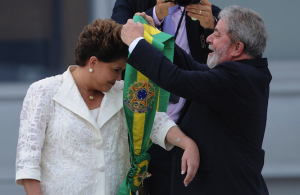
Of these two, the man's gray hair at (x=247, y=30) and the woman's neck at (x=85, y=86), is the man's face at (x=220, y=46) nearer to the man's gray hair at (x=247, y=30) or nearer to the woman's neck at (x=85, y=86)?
the man's gray hair at (x=247, y=30)

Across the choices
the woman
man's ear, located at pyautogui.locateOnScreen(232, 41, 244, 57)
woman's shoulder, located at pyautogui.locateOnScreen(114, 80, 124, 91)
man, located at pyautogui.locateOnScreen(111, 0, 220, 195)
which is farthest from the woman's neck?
man's ear, located at pyautogui.locateOnScreen(232, 41, 244, 57)

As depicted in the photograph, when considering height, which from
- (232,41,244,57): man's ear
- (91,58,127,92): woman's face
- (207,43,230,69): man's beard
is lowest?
(91,58,127,92): woman's face

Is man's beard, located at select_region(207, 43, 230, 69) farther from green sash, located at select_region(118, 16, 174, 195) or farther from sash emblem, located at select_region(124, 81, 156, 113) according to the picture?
sash emblem, located at select_region(124, 81, 156, 113)

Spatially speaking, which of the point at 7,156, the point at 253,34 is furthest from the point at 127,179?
the point at 7,156

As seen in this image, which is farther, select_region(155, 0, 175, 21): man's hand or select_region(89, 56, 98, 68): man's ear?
select_region(155, 0, 175, 21): man's hand

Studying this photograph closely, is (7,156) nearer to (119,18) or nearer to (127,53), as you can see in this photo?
(119,18)

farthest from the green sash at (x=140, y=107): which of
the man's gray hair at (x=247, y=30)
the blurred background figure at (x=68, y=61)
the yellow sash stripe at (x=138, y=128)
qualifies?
the blurred background figure at (x=68, y=61)

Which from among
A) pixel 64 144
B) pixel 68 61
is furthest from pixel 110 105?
pixel 68 61

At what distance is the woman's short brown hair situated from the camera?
206cm

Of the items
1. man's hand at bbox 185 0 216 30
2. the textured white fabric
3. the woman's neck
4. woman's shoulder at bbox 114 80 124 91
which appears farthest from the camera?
man's hand at bbox 185 0 216 30

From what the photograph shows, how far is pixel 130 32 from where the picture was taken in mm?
2023

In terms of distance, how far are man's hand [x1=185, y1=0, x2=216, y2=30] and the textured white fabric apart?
2.71 feet

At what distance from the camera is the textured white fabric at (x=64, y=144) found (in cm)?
194

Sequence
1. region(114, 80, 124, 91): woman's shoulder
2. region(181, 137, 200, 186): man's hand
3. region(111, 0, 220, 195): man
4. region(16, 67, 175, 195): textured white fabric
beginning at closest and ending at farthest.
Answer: region(16, 67, 175, 195): textured white fabric → region(181, 137, 200, 186): man's hand → region(114, 80, 124, 91): woman's shoulder → region(111, 0, 220, 195): man
